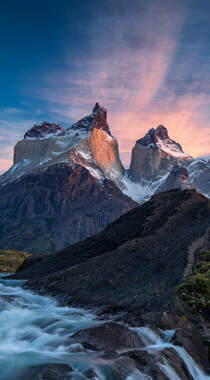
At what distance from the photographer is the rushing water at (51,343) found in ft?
46.1

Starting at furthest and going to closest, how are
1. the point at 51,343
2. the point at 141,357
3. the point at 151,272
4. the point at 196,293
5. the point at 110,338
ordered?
the point at 151,272
the point at 196,293
the point at 51,343
the point at 110,338
the point at 141,357

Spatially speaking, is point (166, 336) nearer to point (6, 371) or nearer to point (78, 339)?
point (78, 339)

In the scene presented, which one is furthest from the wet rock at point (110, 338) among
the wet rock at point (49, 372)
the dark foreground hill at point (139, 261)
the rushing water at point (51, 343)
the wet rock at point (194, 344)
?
the dark foreground hill at point (139, 261)

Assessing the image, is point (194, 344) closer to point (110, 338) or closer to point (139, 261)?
point (110, 338)

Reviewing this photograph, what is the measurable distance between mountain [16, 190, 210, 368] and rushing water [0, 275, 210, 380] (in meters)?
1.59

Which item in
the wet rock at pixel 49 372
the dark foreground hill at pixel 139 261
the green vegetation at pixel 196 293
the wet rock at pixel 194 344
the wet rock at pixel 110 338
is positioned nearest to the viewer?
the wet rock at pixel 49 372

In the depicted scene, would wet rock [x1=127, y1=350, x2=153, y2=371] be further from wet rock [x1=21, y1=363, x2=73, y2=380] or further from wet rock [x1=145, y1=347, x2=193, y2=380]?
wet rock [x1=21, y1=363, x2=73, y2=380]

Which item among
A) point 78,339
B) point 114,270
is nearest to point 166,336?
point 78,339

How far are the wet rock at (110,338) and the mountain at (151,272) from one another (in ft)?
9.08

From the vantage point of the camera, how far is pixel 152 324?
2048 centimetres

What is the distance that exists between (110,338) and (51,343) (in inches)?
163

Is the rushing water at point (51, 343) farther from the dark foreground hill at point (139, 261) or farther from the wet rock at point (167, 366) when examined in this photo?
the dark foreground hill at point (139, 261)

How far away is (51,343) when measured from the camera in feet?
62.4

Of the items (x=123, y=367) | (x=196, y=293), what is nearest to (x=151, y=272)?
(x=196, y=293)
